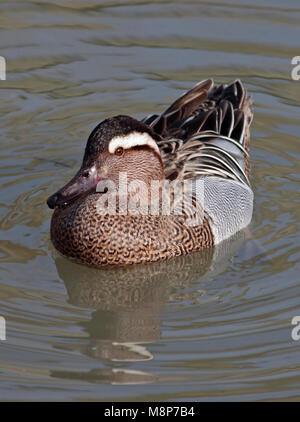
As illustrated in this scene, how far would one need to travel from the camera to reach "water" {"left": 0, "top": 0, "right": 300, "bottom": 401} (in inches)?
236

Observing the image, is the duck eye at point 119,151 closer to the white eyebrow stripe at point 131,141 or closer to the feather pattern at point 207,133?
the white eyebrow stripe at point 131,141

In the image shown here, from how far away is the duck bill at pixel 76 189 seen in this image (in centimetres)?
681

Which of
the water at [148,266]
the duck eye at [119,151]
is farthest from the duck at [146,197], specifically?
the water at [148,266]

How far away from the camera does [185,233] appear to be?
7.52 metres

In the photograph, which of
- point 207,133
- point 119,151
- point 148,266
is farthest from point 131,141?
point 207,133

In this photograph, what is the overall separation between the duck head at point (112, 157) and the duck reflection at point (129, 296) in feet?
2.41

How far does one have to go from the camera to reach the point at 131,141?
280 inches

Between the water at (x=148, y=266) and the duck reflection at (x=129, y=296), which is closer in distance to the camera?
the water at (x=148, y=266)

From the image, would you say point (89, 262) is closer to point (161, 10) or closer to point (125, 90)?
point (125, 90)

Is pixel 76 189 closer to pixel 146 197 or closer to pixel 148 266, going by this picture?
pixel 146 197

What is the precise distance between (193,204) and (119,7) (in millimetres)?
5042

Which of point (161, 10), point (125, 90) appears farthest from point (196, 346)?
point (161, 10)

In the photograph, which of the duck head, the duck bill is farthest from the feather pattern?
the duck bill
